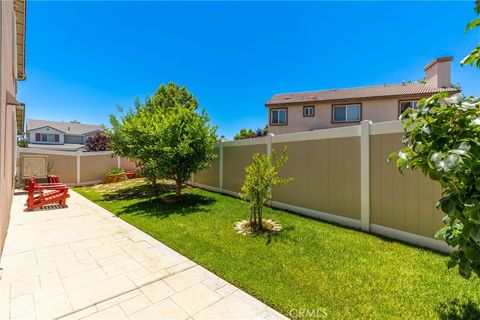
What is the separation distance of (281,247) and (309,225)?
1.70m

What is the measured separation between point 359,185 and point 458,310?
3.18 metres

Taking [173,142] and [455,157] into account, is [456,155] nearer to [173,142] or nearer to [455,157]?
[455,157]

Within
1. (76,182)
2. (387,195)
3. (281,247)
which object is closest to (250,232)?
(281,247)

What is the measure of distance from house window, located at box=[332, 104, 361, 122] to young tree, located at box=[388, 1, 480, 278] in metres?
16.6

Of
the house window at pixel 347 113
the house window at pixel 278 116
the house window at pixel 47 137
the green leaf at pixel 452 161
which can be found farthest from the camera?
the house window at pixel 47 137

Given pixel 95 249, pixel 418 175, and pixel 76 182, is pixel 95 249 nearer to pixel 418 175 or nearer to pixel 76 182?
pixel 418 175

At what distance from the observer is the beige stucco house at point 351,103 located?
1567 cm

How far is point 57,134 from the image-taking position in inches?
1347

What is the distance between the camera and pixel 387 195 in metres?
5.04

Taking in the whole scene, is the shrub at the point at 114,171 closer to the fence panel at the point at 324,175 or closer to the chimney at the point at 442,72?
the fence panel at the point at 324,175

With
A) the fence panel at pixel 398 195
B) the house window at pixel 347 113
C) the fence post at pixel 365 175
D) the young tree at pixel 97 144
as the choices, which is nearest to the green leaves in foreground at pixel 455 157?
the fence panel at pixel 398 195

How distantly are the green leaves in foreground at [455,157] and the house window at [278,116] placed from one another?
17.3 meters

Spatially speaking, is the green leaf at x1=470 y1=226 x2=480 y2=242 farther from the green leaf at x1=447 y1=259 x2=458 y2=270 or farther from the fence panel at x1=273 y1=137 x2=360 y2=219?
the fence panel at x1=273 y1=137 x2=360 y2=219

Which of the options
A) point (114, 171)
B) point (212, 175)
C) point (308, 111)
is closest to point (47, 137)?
point (114, 171)
